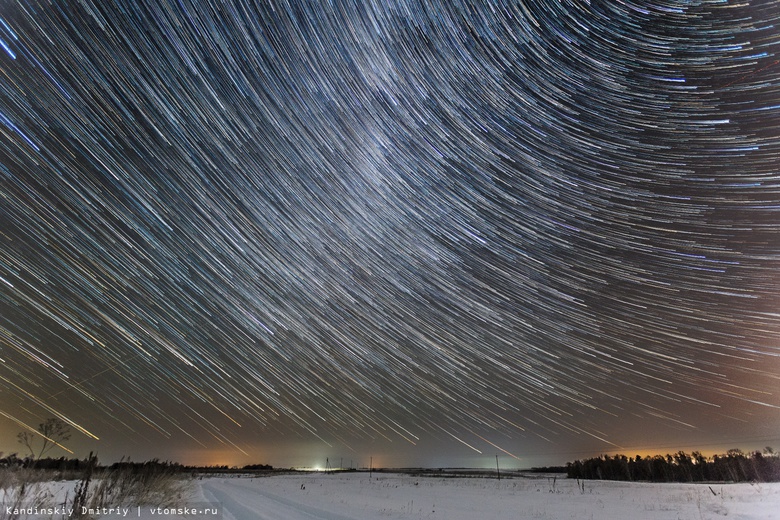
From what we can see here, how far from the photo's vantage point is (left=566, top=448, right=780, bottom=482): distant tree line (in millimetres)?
64044

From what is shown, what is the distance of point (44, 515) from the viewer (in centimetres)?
776

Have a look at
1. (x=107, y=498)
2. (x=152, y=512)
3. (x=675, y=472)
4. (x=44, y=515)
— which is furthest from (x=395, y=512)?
(x=675, y=472)

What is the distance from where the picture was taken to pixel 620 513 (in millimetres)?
15703

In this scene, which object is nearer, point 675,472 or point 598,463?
point 675,472

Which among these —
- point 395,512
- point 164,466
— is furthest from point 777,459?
point 164,466

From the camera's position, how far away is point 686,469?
71.8 metres

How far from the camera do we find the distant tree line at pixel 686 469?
6404cm

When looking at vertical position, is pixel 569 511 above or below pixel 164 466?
below

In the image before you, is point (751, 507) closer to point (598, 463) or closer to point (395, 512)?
point (395, 512)

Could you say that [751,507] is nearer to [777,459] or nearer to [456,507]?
→ [456,507]

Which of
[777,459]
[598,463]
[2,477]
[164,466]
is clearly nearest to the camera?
[2,477]

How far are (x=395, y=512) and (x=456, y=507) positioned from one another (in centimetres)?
371

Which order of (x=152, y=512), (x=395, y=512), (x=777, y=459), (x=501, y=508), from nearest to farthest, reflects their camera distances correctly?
(x=152, y=512) → (x=395, y=512) → (x=501, y=508) → (x=777, y=459)

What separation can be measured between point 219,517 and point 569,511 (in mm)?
12716
